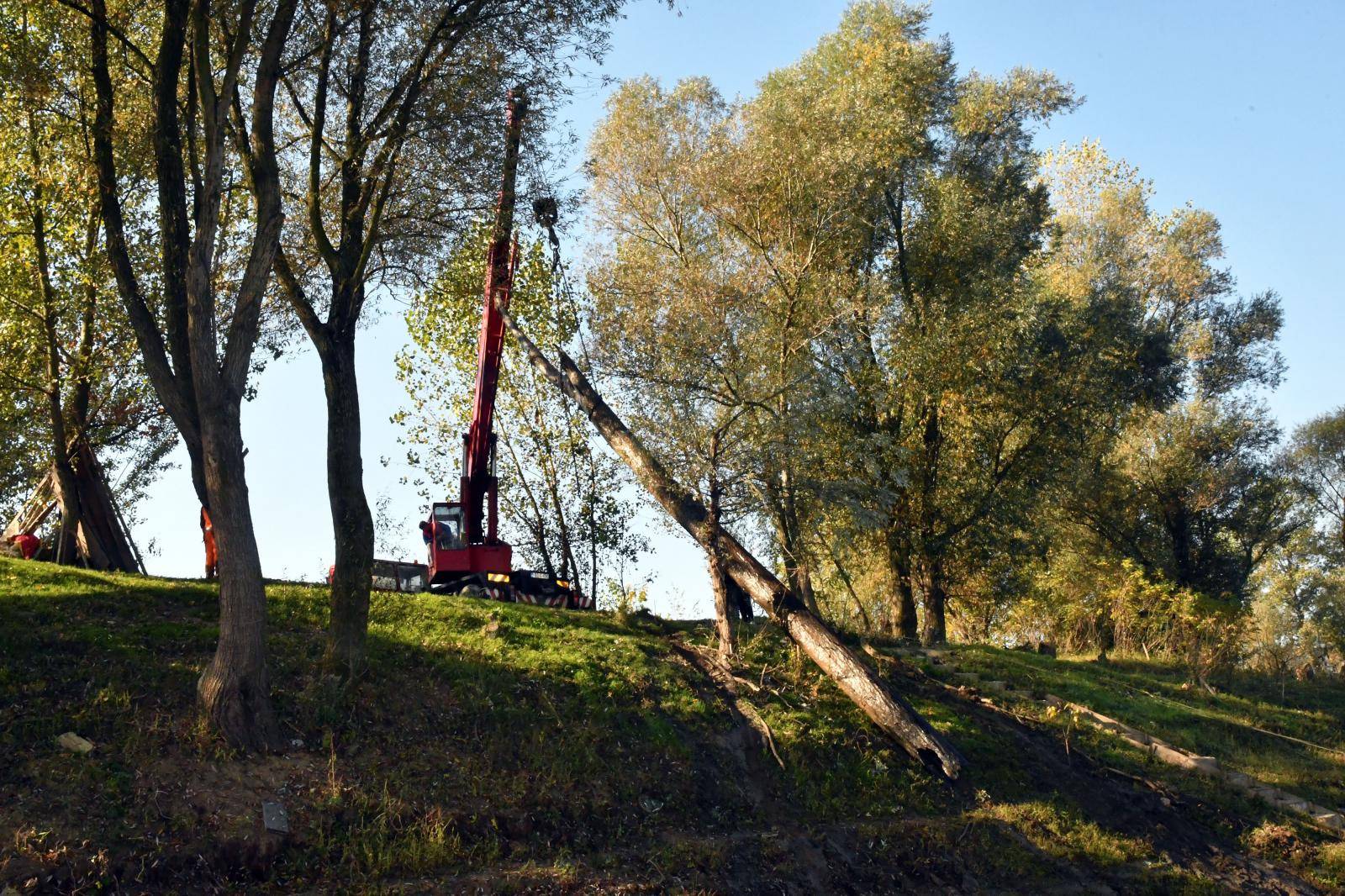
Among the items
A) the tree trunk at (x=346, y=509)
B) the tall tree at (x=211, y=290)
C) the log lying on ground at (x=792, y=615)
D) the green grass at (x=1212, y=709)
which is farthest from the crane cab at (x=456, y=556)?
the green grass at (x=1212, y=709)

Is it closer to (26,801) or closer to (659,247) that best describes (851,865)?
(26,801)

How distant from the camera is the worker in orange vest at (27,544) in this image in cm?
1977

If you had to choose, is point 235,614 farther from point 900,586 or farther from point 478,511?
point 900,586

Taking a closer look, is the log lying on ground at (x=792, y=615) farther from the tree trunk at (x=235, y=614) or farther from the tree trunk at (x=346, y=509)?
the tree trunk at (x=235, y=614)

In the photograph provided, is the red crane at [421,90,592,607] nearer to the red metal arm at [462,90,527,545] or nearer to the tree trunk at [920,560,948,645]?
the red metal arm at [462,90,527,545]

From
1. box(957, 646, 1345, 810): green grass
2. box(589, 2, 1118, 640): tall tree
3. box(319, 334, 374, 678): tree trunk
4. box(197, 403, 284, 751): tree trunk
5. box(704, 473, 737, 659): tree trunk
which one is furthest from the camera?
box(589, 2, 1118, 640): tall tree

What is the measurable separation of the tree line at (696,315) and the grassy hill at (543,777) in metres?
1.11

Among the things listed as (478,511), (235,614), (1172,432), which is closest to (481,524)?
(478,511)

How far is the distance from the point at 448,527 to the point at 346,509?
7.97 meters

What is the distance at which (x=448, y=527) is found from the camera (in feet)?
72.9

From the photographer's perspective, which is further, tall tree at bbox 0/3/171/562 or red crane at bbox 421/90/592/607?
red crane at bbox 421/90/592/607

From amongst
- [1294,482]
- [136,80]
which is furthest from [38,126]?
[1294,482]

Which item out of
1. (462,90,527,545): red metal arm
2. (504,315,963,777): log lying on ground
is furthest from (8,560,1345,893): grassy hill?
(462,90,527,545): red metal arm

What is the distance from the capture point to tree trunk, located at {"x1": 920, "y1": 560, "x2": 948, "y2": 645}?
2491 centimetres
